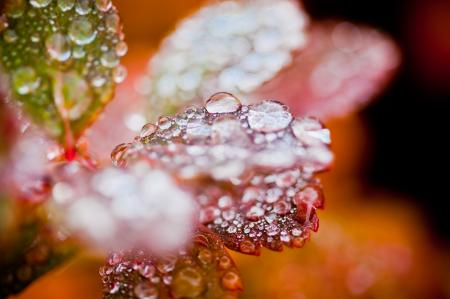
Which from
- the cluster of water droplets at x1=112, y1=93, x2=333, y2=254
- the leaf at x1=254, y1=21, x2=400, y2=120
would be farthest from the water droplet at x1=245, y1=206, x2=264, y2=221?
the leaf at x1=254, y1=21, x2=400, y2=120

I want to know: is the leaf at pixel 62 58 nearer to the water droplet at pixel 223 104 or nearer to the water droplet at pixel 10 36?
the water droplet at pixel 10 36

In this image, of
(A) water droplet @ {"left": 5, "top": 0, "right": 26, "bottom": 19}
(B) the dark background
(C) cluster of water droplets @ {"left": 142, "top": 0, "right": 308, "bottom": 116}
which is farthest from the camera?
(B) the dark background

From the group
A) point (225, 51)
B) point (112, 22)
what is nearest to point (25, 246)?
point (112, 22)

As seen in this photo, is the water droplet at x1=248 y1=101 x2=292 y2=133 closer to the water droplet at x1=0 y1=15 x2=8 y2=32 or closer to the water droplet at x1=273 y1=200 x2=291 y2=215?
the water droplet at x1=273 y1=200 x2=291 y2=215

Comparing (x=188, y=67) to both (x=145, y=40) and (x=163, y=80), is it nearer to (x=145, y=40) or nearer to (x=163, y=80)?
(x=163, y=80)

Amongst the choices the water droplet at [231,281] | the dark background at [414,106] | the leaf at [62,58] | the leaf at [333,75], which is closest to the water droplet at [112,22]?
the leaf at [62,58]
